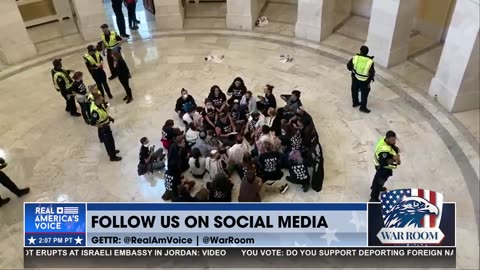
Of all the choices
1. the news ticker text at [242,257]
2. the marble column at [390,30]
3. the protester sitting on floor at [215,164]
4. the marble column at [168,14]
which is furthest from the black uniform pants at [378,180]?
the marble column at [168,14]

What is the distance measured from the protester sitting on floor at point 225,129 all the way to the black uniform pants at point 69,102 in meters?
3.85

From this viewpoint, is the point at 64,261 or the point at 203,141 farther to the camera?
the point at 203,141

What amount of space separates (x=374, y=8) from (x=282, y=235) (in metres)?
6.84

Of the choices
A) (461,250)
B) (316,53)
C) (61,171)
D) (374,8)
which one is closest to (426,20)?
(374,8)

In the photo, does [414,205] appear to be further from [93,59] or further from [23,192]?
[93,59]

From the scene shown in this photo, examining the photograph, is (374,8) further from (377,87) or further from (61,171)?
(61,171)

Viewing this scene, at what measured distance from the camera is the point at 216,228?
24.7ft

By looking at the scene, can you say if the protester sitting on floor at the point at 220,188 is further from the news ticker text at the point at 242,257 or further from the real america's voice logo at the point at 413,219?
the real america's voice logo at the point at 413,219

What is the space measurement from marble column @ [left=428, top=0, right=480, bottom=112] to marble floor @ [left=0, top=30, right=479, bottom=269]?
423mm

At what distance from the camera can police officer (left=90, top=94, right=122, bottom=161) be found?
8797 mm

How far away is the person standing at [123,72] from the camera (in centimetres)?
1036

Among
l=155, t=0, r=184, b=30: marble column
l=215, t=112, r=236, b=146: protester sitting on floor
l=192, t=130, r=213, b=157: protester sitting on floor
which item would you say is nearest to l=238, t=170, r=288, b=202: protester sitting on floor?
l=192, t=130, r=213, b=157: protester sitting on floor

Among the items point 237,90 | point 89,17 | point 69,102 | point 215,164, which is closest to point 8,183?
point 69,102

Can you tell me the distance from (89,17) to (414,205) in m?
10.9
